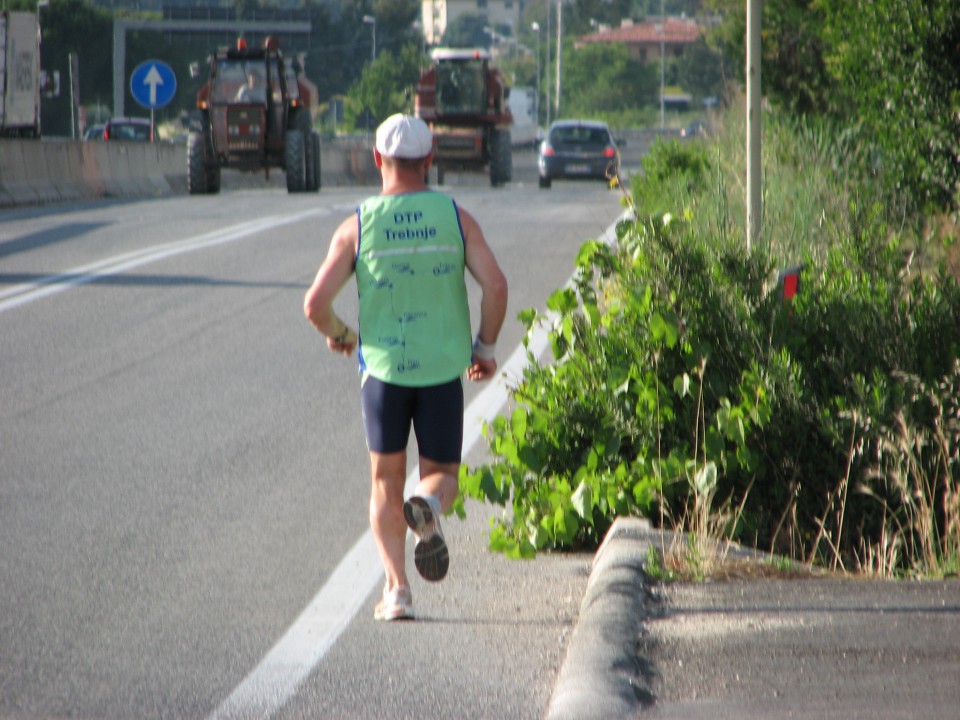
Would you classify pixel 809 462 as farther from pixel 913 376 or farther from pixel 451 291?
pixel 451 291

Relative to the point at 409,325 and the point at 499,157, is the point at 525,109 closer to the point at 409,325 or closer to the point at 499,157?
the point at 499,157

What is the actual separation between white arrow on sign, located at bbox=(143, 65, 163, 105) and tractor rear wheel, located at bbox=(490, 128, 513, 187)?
26.9ft

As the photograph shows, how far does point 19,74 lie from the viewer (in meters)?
33.0

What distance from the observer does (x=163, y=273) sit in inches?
604

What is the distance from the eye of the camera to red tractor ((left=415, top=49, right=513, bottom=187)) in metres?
36.9

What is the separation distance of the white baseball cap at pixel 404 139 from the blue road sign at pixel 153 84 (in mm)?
27682

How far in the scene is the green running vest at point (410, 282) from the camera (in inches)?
220

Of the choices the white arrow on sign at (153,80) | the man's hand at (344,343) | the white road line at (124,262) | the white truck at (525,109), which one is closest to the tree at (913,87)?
the man's hand at (344,343)

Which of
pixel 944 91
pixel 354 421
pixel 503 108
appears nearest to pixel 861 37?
pixel 944 91

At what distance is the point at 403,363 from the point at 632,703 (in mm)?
1712

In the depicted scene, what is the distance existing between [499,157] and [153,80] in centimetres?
855

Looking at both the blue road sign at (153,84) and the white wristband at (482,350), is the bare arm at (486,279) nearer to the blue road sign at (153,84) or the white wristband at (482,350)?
the white wristband at (482,350)

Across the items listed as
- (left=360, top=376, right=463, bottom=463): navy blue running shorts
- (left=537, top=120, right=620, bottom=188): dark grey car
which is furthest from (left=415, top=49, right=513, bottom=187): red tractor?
(left=360, top=376, right=463, bottom=463): navy blue running shorts

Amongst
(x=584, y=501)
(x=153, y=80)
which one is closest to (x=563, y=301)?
(x=584, y=501)
